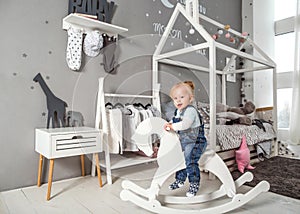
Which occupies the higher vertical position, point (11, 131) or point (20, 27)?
point (20, 27)

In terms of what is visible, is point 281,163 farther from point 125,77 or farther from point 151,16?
point 151,16

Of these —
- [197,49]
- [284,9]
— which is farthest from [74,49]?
[284,9]

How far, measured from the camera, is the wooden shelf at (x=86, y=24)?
1645 millimetres

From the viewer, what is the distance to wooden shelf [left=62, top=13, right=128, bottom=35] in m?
1.65

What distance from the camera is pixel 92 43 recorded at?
1.76 m

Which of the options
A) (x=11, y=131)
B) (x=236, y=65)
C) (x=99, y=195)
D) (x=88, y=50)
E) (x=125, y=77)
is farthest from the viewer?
(x=236, y=65)

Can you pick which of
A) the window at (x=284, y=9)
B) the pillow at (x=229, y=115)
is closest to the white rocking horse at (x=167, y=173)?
the pillow at (x=229, y=115)

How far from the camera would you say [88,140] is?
4.78 feet

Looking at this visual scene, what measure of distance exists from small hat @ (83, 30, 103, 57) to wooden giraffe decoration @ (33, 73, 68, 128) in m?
0.41

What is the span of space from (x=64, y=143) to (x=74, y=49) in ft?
2.45

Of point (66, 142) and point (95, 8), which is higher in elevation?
point (95, 8)

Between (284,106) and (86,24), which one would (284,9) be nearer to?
(284,106)

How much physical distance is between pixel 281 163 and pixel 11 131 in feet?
7.73

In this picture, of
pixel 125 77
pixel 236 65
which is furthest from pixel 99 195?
pixel 236 65
